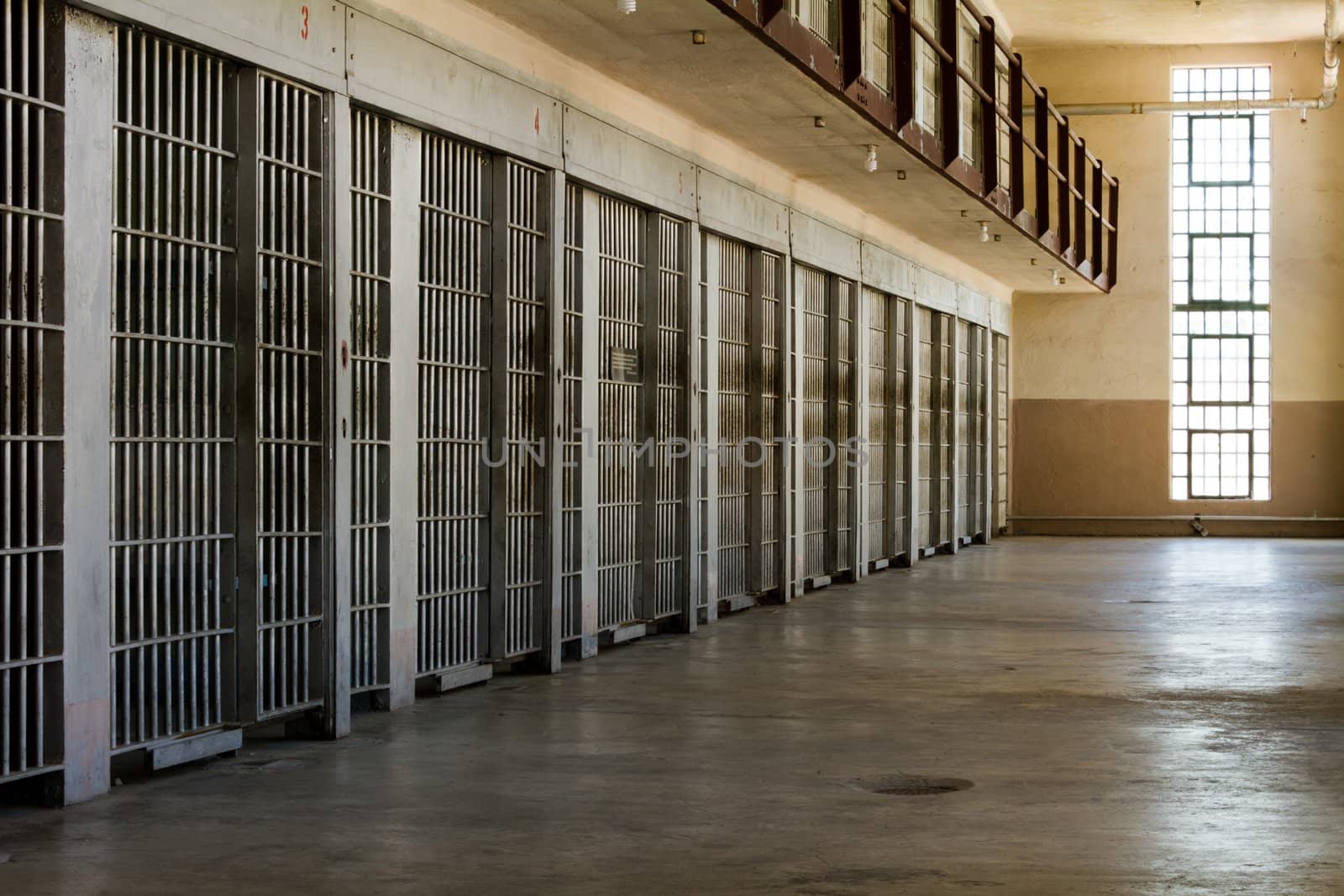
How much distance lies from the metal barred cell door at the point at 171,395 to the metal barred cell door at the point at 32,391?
1.44ft

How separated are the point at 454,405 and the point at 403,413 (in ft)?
2.85

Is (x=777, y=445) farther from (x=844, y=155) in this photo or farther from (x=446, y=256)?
(x=446, y=256)

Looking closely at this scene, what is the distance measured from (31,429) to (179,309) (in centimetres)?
119

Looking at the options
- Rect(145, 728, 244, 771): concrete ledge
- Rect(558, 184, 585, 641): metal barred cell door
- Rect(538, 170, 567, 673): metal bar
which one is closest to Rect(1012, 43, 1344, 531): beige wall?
Rect(558, 184, 585, 641): metal barred cell door

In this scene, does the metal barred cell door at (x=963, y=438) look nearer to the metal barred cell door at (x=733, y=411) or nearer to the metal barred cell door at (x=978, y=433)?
the metal barred cell door at (x=978, y=433)

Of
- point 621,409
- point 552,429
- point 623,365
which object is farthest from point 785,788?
point 623,365

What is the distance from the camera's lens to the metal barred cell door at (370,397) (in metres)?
9.18

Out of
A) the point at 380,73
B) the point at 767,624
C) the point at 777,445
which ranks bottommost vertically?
the point at 767,624

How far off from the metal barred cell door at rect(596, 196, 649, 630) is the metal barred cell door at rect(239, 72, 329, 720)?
427 cm

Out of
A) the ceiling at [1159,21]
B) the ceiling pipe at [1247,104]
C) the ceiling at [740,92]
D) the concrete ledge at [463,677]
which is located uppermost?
the ceiling at [1159,21]

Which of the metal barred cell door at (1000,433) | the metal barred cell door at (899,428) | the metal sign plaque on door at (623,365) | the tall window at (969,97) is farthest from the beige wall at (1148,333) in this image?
the metal sign plaque on door at (623,365)

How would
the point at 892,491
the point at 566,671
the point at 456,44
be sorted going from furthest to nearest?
the point at 892,491, the point at 566,671, the point at 456,44

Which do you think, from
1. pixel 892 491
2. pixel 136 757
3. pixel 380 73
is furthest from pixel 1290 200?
pixel 136 757

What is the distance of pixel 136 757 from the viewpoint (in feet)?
26.2
